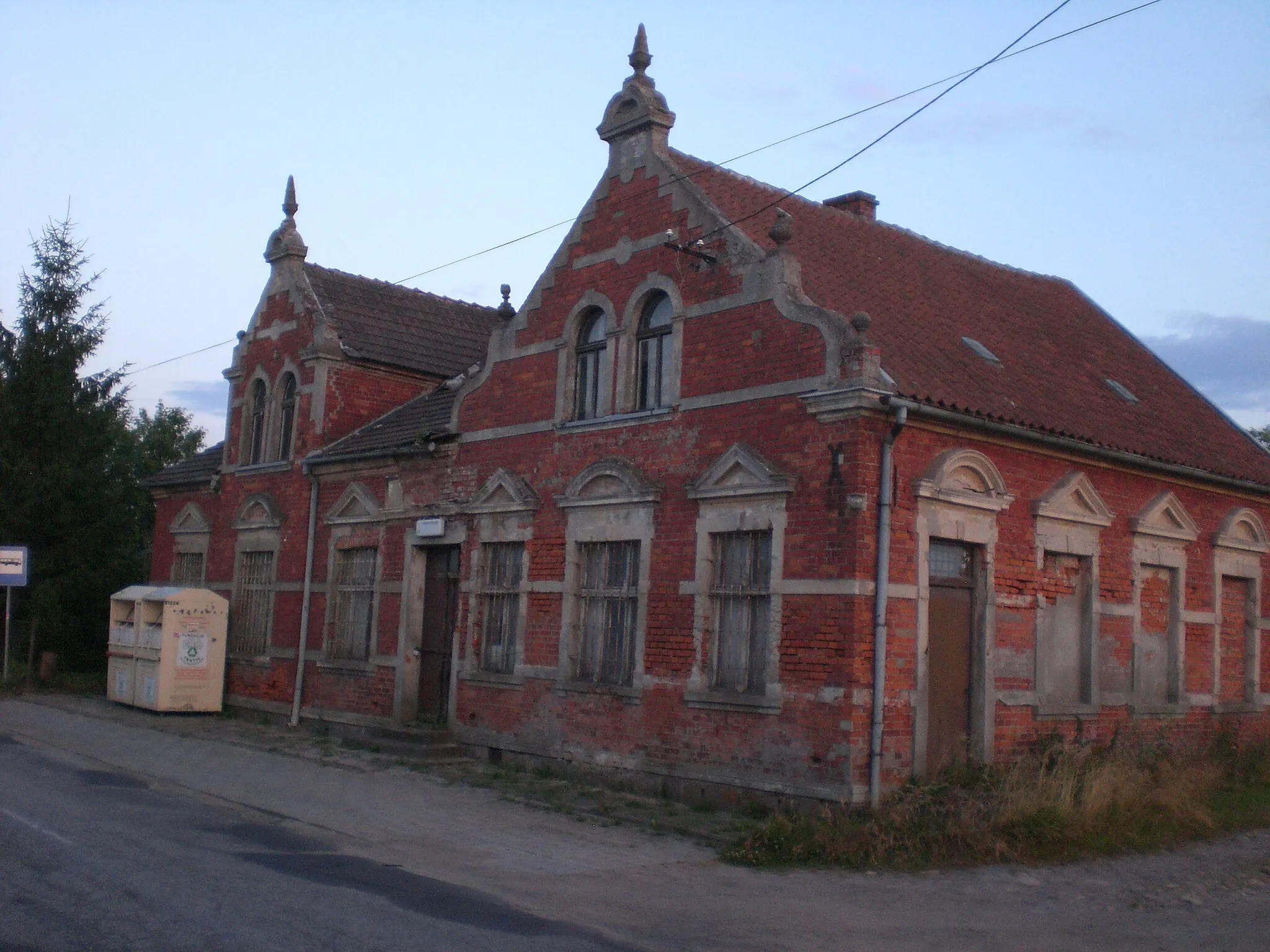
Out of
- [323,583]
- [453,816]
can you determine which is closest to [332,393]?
[323,583]

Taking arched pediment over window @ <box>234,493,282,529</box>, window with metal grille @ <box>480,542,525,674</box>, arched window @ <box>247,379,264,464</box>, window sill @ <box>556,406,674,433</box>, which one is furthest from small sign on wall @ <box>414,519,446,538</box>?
arched window @ <box>247,379,264,464</box>

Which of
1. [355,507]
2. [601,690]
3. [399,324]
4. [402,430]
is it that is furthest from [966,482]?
[399,324]

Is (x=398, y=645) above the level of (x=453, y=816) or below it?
above

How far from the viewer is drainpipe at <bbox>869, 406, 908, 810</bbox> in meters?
11.9

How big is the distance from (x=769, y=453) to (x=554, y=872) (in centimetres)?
504

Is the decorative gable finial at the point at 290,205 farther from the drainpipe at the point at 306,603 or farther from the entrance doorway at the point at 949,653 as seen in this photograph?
the entrance doorway at the point at 949,653

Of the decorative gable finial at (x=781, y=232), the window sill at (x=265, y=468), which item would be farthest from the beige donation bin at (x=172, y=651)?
the decorative gable finial at (x=781, y=232)

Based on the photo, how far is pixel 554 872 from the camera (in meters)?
9.90

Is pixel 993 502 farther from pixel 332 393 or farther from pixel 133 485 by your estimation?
pixel 133 485

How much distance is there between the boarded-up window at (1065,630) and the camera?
14141 mm

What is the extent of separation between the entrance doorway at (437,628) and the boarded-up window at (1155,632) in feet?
29.7

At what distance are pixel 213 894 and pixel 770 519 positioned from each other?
677 centimetres

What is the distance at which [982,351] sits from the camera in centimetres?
1543

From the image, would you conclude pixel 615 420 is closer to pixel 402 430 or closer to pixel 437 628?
pixel 437 628
